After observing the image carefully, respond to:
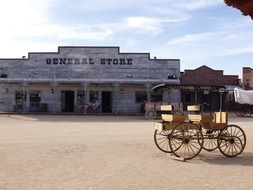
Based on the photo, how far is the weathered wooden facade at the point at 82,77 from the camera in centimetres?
4266

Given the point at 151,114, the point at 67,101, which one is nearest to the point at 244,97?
the point at 151,114

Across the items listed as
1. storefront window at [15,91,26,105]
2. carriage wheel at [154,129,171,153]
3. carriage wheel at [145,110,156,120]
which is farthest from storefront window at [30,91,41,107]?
carriage wheel at [154,129,171,153]

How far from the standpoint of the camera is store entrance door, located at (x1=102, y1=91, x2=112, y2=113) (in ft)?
143

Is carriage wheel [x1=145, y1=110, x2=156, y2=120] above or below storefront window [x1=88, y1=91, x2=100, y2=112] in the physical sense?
below

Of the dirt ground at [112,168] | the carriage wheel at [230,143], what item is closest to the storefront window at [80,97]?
the dirt ground at [112,168]

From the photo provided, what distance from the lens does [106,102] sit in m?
43.6

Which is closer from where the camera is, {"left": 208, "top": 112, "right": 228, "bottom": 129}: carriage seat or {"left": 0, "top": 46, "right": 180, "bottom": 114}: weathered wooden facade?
{"left": 208, "top": 112, "right": 228, "bottom": 129}: carriage seat

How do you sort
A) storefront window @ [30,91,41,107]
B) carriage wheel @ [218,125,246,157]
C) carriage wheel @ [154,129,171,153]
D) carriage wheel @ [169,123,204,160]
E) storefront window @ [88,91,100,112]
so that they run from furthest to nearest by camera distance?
storefront window @ [30,91,41,107] → storefront window @ [88,91,100,112] → carriage wheel @ [154,129,171,153] → carriage wheel @ [218,125,246,157] → carriage wheel @ [169,123,204,160]

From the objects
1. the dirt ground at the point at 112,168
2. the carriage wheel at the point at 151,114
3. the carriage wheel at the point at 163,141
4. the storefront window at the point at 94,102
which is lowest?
the dirt ground at the point at 112,168

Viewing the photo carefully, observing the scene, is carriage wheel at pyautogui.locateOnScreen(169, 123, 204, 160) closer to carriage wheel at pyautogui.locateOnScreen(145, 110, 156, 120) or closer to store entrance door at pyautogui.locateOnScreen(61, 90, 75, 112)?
carriage wheel at pyautogui.locateOnScreen(145, 110, 156, 120)

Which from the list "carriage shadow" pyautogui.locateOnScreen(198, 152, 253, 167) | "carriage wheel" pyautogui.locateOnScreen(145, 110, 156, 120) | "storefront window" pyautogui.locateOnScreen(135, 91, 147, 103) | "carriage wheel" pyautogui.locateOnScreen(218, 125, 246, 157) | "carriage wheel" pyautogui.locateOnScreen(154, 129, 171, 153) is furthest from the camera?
"storefront window" pyautogui.locateOnScreen(135, 91, 147, 103)

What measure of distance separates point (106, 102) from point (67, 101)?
11.1 feet

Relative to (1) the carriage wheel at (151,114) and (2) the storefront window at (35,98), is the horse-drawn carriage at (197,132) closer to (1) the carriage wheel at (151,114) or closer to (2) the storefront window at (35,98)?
(1) the carriage wheel at (151,114)

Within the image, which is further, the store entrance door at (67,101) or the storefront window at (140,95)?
the store entrance door at (67,101)
